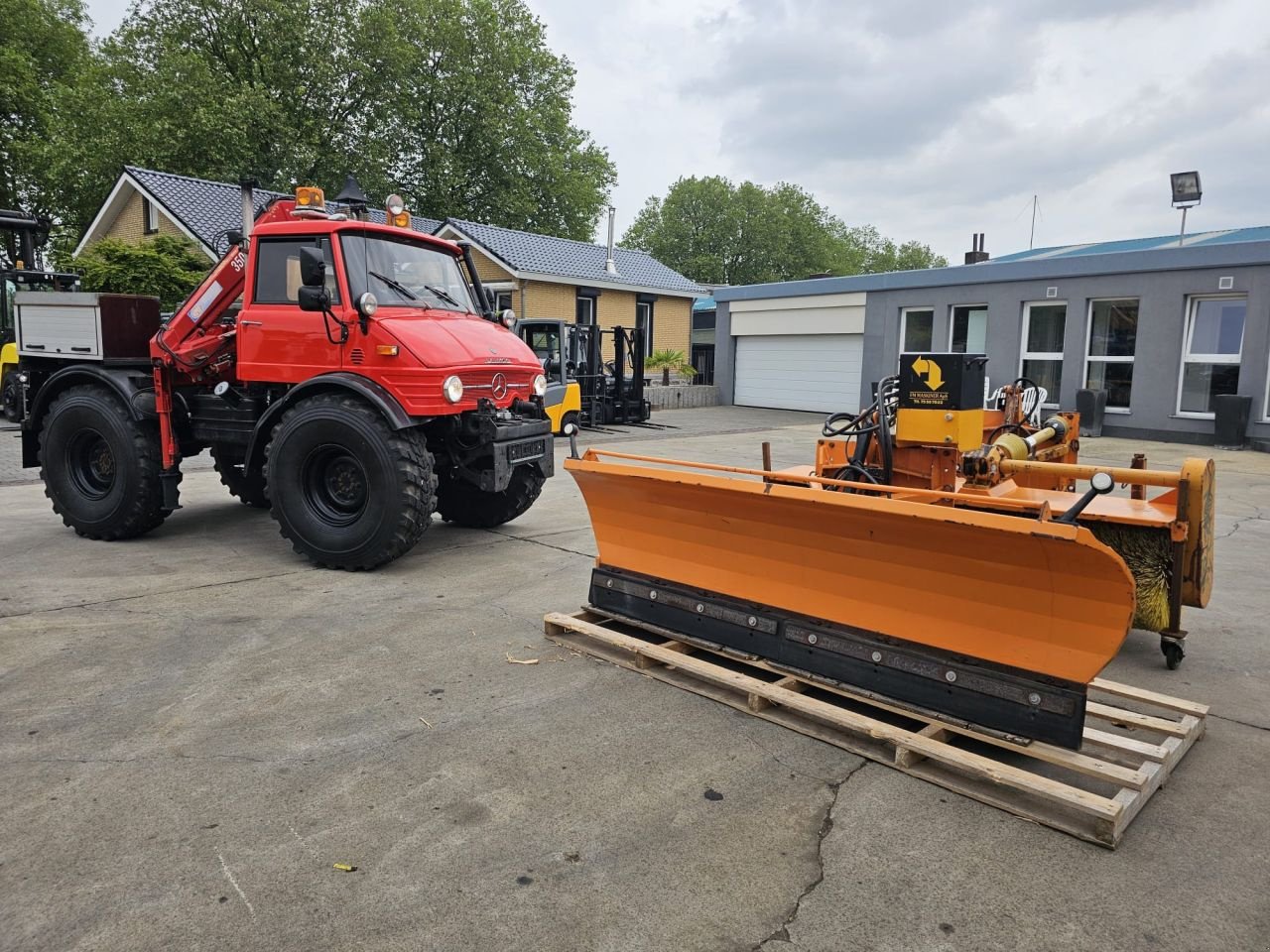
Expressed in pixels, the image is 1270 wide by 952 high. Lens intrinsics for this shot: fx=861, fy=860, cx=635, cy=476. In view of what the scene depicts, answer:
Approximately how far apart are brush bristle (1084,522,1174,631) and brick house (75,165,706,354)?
55.0 ft

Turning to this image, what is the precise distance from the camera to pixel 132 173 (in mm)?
21469

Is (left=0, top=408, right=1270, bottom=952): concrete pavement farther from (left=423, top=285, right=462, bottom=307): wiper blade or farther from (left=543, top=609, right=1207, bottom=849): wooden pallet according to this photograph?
(left=423, top=285, right=462, bottom=307): wiper blade

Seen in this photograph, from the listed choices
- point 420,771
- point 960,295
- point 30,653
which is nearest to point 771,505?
point 420,771

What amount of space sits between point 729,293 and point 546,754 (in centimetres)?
2277

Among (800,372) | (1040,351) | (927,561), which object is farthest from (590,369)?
(927,561)

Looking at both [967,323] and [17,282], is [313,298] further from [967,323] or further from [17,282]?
[967,323]

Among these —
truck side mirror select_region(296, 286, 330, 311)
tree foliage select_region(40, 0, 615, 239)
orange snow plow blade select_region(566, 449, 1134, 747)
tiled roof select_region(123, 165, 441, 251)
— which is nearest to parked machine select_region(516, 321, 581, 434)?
tiled roof select_region(123, 165, 441, 251)

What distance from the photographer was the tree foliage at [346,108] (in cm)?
2611

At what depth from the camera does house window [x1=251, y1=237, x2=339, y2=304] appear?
628 cm

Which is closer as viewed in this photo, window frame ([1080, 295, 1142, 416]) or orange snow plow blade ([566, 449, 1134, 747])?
orange snow plow blade ([566, 449, 1134, 747])

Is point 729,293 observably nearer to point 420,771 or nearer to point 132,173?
point 132,173

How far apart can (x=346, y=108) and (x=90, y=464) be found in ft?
93.7

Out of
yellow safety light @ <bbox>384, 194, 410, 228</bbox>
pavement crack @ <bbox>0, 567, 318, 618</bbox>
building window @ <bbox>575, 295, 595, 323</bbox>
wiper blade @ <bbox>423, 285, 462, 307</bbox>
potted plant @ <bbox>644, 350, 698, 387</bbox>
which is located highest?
building window @ <bbox>575, 295, 595, 323</bbox>

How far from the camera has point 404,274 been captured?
647 centimetres
